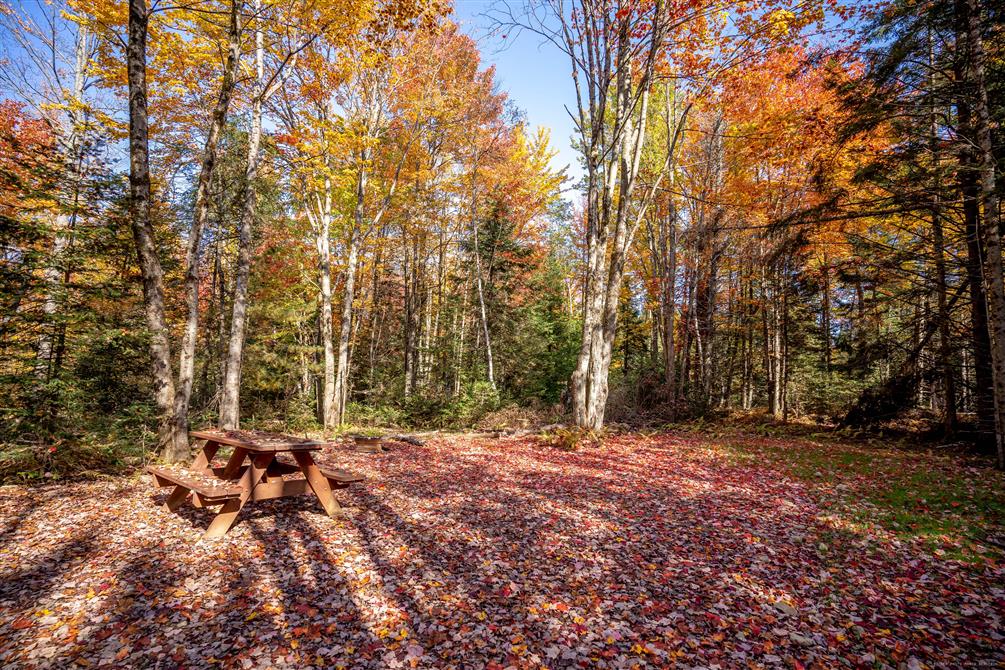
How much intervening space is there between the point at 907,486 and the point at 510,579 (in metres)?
7.28

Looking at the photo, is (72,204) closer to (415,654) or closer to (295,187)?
(295,187)

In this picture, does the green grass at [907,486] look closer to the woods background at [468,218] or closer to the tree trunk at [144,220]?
the woods background at [468,218]

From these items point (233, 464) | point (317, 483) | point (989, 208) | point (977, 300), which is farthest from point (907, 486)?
point (233, 464)

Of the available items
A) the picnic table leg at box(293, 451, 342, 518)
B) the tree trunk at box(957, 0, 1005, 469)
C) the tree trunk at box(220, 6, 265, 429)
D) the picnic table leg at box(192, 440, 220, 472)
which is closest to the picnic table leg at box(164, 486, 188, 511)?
the picnic table leg at box(192, 440, 220, 472)

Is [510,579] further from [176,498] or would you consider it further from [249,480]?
[176,498]

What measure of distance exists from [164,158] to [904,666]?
68.6 feet

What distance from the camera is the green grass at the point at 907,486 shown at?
522 centimetres

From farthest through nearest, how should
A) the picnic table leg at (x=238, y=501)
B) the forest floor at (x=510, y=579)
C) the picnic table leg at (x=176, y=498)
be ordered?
the picnic table leg at (x=176, y=498) < the picnic table leg at (x=238, y=501) < the forest floor at (x=510, y=579)

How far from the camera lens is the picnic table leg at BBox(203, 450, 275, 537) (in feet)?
14.8

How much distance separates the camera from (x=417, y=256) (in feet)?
70.7

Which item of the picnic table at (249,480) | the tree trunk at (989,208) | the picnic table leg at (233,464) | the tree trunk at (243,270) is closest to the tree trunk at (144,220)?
the picnic table at (249,480)

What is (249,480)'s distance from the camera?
474 centimetres

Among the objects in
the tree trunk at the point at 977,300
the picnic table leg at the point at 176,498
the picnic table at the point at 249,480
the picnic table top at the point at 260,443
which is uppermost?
the tree trunk at the point at 977,300

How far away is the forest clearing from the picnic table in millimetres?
48
